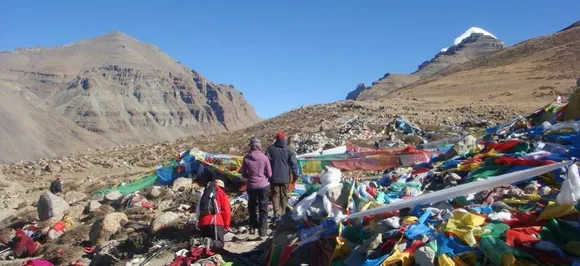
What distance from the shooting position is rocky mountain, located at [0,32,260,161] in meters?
90.9

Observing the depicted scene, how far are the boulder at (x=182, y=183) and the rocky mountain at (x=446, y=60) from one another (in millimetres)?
76344

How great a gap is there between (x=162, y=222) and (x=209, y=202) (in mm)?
1844

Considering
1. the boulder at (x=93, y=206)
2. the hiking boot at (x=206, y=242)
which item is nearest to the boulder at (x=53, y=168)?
the boulder at (x=93, y=206)

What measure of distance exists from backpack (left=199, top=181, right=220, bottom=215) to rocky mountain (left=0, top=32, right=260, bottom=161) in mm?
76149

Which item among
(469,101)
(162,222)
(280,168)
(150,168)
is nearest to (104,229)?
(162,222)

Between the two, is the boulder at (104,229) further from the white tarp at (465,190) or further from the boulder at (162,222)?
the white tarp at (465,190)

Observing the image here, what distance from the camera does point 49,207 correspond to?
35.3ft

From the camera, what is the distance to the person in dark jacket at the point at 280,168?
7309 millimetres

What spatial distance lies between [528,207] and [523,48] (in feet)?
175

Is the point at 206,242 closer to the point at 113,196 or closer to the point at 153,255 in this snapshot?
the point at 153,255

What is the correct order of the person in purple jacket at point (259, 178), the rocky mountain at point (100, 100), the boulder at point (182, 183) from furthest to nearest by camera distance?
the rocky mountain at point (100, 100) → the boulder at point (182, 183) → the person in purple jacket at point (259, 178)

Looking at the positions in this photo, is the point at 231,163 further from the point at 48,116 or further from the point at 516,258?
the point at 48,116

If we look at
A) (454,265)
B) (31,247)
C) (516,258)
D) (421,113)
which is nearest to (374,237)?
(454,265)

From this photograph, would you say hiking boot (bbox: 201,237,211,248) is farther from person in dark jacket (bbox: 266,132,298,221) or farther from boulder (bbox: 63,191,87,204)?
boulder (bbox: 63,191,87,204)
